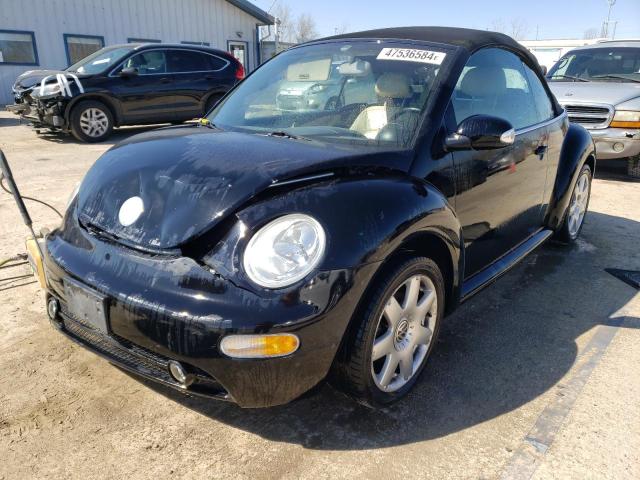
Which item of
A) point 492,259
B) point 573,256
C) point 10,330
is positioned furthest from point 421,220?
point 573,256

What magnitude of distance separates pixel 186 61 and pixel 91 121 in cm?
243

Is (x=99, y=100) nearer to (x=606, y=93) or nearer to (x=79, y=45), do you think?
(x=606, y=93)

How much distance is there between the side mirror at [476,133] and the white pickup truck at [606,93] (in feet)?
17.8

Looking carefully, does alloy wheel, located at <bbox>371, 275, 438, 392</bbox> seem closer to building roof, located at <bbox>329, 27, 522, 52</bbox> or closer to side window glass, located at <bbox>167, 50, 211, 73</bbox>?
building roof, located at <bbox>329, 27, 522, 52</bbox>

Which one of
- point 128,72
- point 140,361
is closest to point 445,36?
point 140,361

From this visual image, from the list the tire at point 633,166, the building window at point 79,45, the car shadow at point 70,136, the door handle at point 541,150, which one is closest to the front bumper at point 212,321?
the door handle at point 541,150

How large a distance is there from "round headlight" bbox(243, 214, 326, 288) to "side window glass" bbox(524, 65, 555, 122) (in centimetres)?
249

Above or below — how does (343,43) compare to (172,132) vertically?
above

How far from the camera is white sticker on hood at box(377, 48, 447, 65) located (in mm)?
2725

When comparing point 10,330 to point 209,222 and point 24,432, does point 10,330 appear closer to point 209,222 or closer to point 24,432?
point 24,432

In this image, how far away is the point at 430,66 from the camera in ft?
8.86

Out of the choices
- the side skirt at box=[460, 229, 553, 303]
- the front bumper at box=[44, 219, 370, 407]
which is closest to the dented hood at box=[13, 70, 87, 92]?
the side skirt at box=[460, 229, 553, 303]

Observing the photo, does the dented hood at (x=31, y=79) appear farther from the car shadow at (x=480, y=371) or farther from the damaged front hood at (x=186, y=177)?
the car shadow at (x=480, y=371)

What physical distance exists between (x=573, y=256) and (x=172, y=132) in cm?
352
